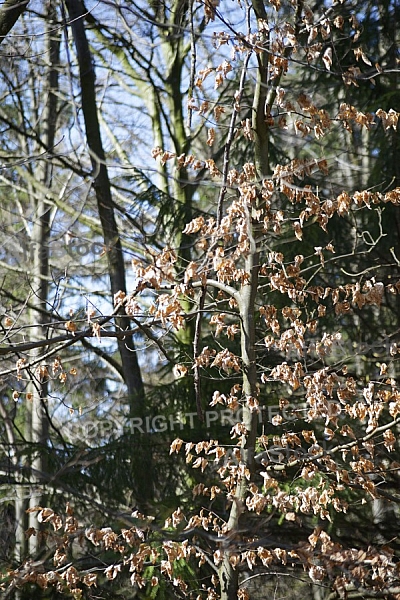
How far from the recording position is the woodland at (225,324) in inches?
155

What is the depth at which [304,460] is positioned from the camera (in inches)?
160

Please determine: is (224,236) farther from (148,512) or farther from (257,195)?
(148,512)

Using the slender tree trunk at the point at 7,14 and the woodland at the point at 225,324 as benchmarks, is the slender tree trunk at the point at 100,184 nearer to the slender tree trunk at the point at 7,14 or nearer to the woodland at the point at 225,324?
the woodland at the point at 225,324

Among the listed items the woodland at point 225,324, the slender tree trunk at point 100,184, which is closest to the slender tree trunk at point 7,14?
the woodland at point 225,324

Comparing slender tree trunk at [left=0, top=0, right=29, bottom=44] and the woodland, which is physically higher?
slender tree trunk at [left=0, top=0, right=29, bottom=44]

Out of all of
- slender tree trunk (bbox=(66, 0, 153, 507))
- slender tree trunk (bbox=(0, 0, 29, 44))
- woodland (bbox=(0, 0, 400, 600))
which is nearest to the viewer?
woodland (bbox=(0, 0, 400, 600))

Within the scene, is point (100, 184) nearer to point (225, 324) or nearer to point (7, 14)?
point (7, 14)

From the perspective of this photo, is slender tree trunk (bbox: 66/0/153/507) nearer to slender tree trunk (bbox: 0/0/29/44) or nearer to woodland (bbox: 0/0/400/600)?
woodland (bbox: 0/0/400/600)

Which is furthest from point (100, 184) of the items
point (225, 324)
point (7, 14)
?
point (225, 324)

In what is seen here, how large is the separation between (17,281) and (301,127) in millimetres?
6691

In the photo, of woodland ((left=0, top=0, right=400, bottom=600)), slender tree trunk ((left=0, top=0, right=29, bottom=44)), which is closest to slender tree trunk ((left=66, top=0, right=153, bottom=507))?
woodland ((left=0, top=0, right=400, bottom=600))

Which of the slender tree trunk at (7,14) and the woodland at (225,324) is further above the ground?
the slender tree trunk at (7,14)

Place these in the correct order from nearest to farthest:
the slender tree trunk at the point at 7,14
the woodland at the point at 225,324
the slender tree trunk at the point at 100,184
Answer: the woodland at the point at 225,324
the slender tree trunk at the point at 7,14
the slender tree trunk at the point at 100,184

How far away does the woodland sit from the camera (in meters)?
3.94
